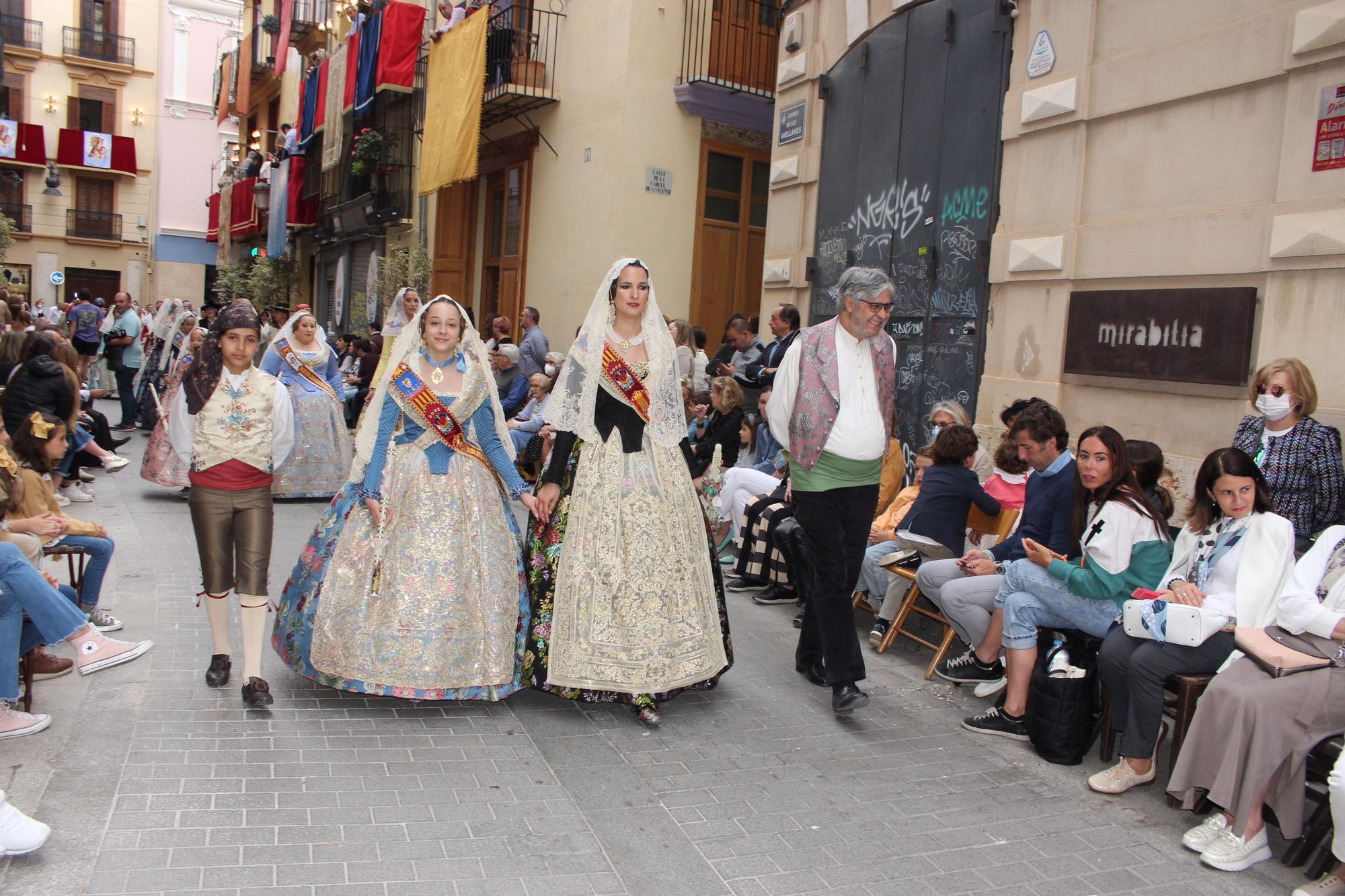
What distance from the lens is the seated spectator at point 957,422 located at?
6484 millimetres

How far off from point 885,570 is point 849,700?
1634 mm

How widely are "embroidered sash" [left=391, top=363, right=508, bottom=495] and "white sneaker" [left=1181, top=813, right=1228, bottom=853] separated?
339 centimetres

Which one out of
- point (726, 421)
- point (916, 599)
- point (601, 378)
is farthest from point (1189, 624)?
point (726, 421)

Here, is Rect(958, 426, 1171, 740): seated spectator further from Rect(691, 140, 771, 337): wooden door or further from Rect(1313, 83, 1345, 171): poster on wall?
Rect(691, 140, 771, 337): wooden door

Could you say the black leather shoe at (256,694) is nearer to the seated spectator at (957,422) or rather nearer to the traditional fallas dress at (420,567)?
the traditional fallas dress at (420,567)

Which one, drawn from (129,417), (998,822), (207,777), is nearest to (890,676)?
(998,822)

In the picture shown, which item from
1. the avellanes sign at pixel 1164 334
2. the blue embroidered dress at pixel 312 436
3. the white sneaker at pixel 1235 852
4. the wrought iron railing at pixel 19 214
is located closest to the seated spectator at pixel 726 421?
the avellanes sign at pixel 1164 334

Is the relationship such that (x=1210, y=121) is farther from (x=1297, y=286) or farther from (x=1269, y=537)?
(x=1269, y=537)

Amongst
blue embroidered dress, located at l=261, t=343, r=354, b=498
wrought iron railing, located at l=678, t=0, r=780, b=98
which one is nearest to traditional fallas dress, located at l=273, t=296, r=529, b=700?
blue embroidered dress, located at l=261, t=343, r=354, b=498

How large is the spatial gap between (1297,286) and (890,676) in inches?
121

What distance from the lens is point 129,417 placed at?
570 inches

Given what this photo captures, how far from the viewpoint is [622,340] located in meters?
4.82

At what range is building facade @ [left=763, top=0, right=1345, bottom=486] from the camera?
559 cm

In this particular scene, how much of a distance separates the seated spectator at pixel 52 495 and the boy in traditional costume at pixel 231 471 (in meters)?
0.99
